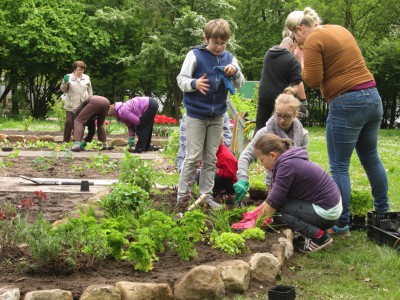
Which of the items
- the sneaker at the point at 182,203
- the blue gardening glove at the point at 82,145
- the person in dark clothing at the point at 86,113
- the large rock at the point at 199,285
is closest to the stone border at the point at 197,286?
the large rock at the point at 199,285

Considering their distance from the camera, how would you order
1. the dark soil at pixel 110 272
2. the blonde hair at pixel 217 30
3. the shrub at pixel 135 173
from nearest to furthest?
the dark soil at pixel 110 272 → the blonde hair at pixel 217 30 → the shrub at pixel 135 173

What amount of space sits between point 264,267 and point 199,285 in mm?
586

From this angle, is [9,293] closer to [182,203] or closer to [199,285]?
[199,285]

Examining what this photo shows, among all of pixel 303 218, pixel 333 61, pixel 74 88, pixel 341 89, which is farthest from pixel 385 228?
pixel 74 88

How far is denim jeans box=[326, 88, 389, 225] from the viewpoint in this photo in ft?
17.3

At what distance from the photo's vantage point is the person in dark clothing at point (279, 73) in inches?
270

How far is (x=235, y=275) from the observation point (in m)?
3.97

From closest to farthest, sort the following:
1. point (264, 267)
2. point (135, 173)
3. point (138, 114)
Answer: point (264, 267) < point (135, 173) < point (138, 114)

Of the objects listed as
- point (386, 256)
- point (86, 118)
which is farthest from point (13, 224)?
point (86, 118)

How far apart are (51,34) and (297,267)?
2199cm

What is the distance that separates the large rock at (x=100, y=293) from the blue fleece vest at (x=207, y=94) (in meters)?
2.37

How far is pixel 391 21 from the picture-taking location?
26.9 meters

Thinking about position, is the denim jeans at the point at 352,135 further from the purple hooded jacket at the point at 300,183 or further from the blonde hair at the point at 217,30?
the blonde hair at the point at 217,30

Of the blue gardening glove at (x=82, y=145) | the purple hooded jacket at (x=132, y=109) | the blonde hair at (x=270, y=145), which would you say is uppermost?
the blonde hair at (x=270, y=145)
